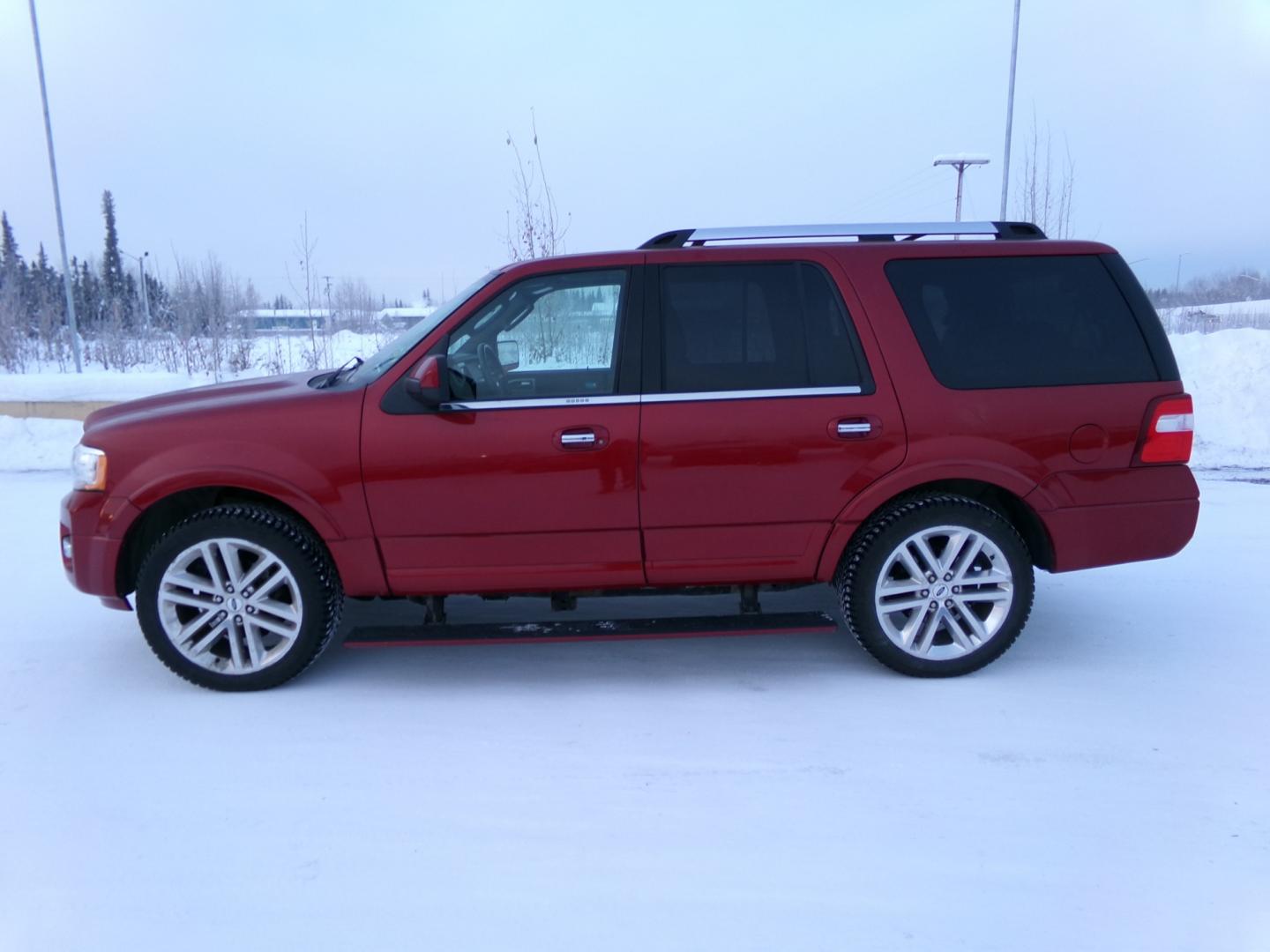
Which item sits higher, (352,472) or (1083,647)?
(352,472)

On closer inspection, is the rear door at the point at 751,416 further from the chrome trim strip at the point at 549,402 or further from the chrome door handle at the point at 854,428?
the chrome trim strip at the point at 549,402

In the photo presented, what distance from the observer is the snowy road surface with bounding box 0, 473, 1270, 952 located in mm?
2484

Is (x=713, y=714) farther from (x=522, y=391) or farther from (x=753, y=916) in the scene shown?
(x=522, y=391)

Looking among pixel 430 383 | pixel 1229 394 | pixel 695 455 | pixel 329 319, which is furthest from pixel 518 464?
pixel 329 319

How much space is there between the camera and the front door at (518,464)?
3.78 metres

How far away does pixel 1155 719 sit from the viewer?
3.66 metres

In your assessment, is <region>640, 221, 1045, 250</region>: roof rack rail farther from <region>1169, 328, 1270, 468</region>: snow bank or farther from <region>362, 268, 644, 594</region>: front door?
<region>1169, 328, 1270, 468</region>: snow bank

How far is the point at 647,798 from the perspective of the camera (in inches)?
121

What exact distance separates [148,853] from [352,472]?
5.16ft

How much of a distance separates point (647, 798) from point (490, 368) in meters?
1.94

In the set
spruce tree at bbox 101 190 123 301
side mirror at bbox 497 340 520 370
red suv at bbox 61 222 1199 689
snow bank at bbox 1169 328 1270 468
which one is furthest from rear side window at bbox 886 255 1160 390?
spruce tree at bbox 101 190 123 301

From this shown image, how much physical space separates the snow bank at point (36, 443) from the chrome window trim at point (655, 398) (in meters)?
7.43

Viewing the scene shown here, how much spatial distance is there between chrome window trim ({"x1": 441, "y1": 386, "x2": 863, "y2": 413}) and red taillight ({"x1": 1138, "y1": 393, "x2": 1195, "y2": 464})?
4.30ft

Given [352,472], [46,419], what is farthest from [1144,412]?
[46,419]
